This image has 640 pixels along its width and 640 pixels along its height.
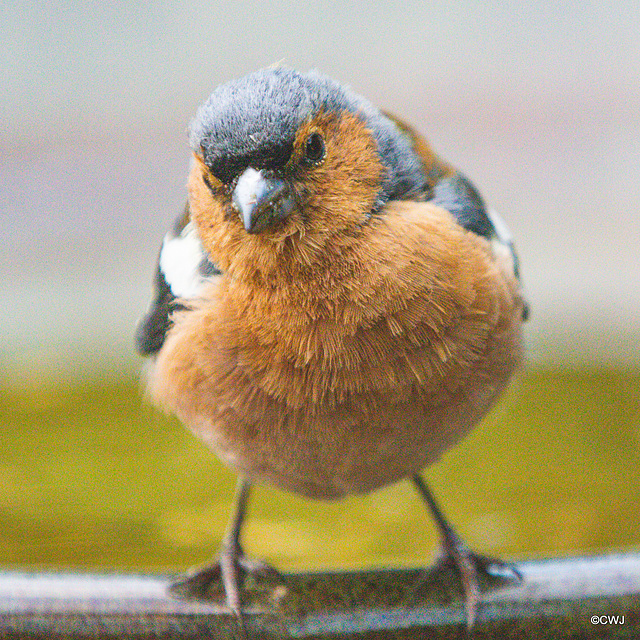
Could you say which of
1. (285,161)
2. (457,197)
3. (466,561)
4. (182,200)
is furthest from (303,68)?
(285,161)

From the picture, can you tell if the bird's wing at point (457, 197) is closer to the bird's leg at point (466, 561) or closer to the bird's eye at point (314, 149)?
the bird's eye at point (314, 149)

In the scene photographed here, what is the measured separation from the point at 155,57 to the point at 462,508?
19.4ft

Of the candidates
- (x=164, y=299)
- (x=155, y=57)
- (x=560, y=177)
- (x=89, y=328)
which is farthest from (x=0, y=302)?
(x=560, y=177)

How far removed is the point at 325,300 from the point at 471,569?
2.97ft

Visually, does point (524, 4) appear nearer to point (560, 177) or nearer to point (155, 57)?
point (560, 177)

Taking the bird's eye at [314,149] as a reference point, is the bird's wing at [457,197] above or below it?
below

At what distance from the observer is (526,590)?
2102mm

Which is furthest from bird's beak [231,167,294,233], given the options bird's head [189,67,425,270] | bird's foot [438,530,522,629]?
bird's foot [438,530,522,629]

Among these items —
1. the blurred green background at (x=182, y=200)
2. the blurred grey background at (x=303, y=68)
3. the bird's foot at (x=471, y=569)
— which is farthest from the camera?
the blurred grey background at (x=303, y=68)

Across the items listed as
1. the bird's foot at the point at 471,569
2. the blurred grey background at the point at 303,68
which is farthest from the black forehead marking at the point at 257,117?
the blurred grey background at the point at 303,68

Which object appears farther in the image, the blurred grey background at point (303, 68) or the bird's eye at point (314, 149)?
the blurred grey background at point (303, 68)

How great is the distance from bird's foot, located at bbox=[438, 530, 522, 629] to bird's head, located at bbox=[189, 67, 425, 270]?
36.8 inches

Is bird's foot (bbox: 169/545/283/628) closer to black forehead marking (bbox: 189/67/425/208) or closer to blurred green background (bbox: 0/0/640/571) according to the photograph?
blurred green background (bbox: 0/0/640/571)

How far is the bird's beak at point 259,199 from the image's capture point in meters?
1.82
